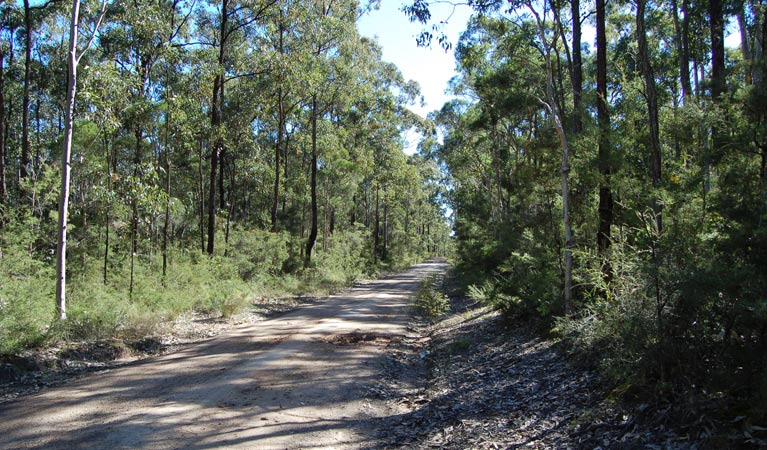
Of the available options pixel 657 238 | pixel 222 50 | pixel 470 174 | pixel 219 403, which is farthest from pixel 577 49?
pixel 470 174

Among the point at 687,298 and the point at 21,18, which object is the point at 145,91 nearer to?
the point at 21,18

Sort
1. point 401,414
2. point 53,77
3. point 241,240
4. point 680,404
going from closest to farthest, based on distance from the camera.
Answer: point 680,404
point 401,414
point 241,240
point 53,77

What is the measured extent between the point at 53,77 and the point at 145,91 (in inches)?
594

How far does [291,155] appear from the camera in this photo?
3916 cm

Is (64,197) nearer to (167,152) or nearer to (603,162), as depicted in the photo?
(167,152)

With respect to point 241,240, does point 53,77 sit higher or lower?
higher

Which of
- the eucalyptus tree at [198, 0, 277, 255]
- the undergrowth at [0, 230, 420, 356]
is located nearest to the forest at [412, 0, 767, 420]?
the undergrowth at [0, 230, 420, 356]

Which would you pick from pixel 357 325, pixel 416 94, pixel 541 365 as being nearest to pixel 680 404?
pixel 541 365

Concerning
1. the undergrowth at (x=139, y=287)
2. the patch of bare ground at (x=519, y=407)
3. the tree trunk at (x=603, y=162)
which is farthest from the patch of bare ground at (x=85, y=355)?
the tree trunk at (x=603, y=162)

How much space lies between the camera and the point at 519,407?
20.1 feet

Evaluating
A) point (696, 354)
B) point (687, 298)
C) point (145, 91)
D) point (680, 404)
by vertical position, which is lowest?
point (680, 404)

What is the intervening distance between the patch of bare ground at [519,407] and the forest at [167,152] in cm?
650

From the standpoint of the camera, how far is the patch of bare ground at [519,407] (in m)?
4.26

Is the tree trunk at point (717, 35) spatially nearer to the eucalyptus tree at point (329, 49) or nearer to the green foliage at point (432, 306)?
the green foliage at point (432, 306)
